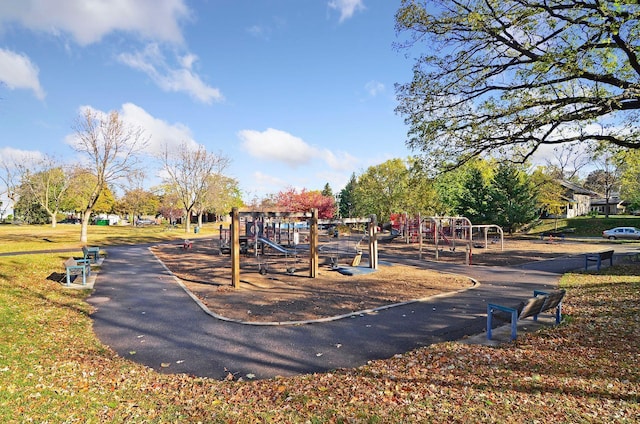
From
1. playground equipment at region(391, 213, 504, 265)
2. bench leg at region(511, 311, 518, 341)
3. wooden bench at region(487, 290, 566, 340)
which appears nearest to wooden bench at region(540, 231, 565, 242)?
playground equipment at region(391, 213, 504, 265)

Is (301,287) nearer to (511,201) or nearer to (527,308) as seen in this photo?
(527,308)

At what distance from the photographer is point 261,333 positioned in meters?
7.77

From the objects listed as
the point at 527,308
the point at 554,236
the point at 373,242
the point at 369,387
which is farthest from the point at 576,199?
the point at 369,387

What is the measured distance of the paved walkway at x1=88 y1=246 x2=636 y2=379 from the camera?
6199 mm

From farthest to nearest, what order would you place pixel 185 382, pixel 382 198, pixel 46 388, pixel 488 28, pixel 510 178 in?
pixel 382 198 < pixel 510 178 < pixel 488 28 < pixel 185 382 < pixel 46 388

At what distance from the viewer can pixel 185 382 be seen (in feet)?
17.6

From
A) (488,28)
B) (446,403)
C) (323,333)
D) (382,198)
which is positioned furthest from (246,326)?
(382,198)

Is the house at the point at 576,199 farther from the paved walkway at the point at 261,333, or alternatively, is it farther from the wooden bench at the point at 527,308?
the wooden bench at the point at 527,308

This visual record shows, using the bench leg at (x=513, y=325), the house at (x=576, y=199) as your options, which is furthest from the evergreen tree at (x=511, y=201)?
the bench leg at (x=513, y=325)

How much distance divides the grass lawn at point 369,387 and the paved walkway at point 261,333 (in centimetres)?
51

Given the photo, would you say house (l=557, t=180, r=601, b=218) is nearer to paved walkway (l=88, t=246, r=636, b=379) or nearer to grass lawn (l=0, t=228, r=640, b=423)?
paved walkway (l=88, t=246, r=636, b=379)

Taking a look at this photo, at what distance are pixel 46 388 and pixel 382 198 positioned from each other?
43668 mm

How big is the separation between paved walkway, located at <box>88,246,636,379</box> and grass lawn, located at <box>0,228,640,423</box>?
513 mm

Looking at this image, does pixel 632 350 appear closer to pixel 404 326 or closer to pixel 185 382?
pixel 404 326
